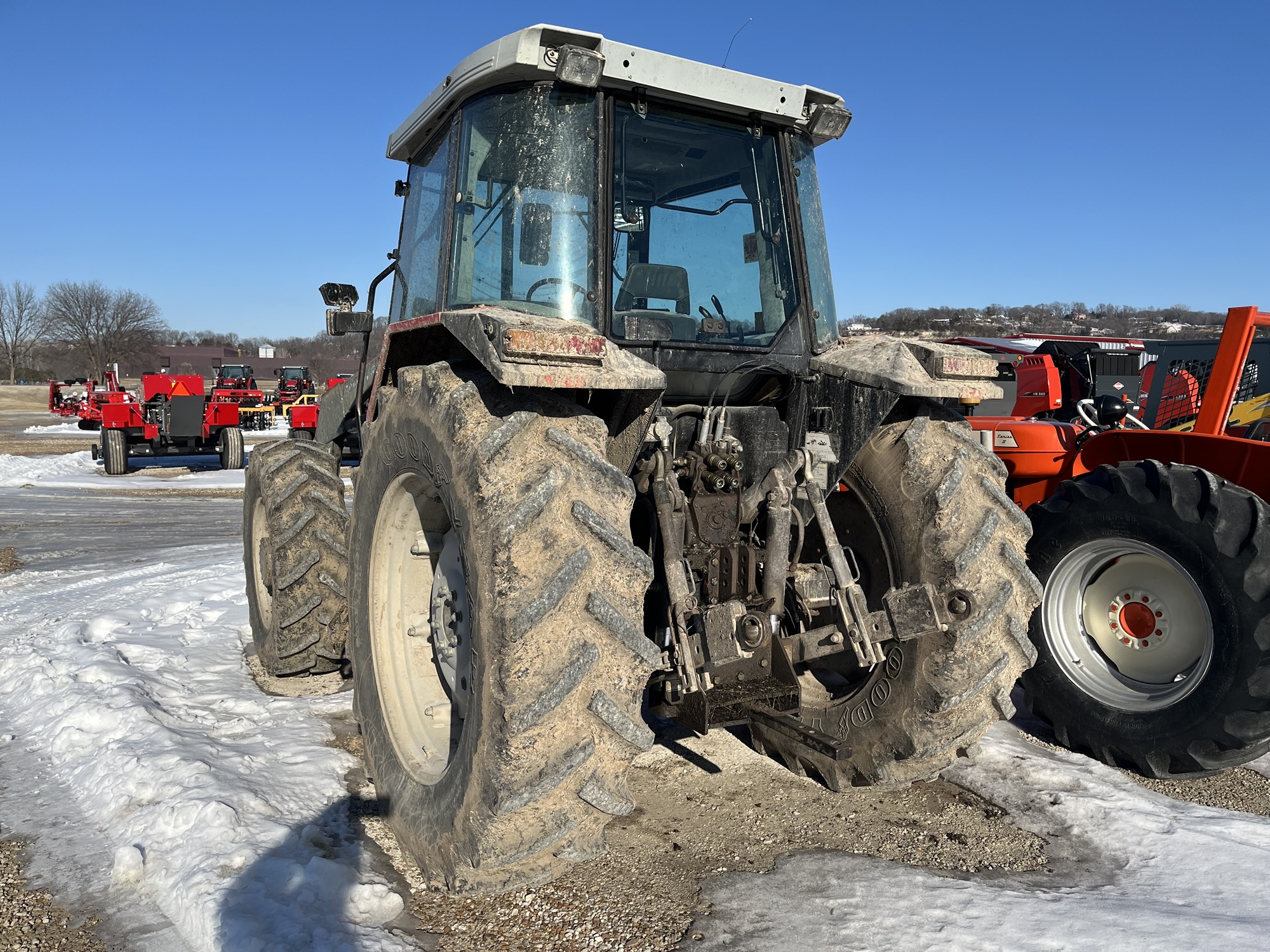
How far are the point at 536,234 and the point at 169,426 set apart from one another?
16930 millimetres

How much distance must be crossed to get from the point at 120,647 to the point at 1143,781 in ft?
16.9

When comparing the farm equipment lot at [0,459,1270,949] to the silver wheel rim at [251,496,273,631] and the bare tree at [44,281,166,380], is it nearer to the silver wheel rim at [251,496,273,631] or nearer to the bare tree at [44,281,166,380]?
the silver wheel rim at [251,496,273,631]

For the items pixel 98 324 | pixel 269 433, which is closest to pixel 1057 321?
pixel 269 433

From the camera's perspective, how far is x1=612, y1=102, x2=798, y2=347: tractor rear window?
3.23 meters

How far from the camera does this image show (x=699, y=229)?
11.5ft

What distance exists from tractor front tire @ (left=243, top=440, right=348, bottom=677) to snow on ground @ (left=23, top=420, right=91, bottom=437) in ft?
86.0

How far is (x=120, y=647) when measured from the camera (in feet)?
16.8

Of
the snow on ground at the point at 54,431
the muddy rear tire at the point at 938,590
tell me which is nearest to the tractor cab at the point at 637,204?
the muddy rear tire at the point at 938,590

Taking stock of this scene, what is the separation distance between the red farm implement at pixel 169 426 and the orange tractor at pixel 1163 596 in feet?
55.0

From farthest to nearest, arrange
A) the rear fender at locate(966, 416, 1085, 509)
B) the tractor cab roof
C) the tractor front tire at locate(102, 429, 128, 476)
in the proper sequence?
the tractor front tire at locate(102, 429, 128, 476), the rear fender at locate(966, 416, 1085, 509), the tractor cab roof

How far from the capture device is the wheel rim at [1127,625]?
12.6ft

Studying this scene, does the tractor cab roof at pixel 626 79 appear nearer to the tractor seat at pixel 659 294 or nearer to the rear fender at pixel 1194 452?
the tractor seat at pixel 659 294

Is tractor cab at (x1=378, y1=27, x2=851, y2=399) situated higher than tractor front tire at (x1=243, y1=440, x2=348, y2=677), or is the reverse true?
tractor cab at (x1=378, y1=27, x2=851, y2=399)

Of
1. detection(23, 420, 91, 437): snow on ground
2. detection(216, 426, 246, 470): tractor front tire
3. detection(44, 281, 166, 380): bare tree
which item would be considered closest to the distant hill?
detection(216, 426, 246, 470): tractor front tire
